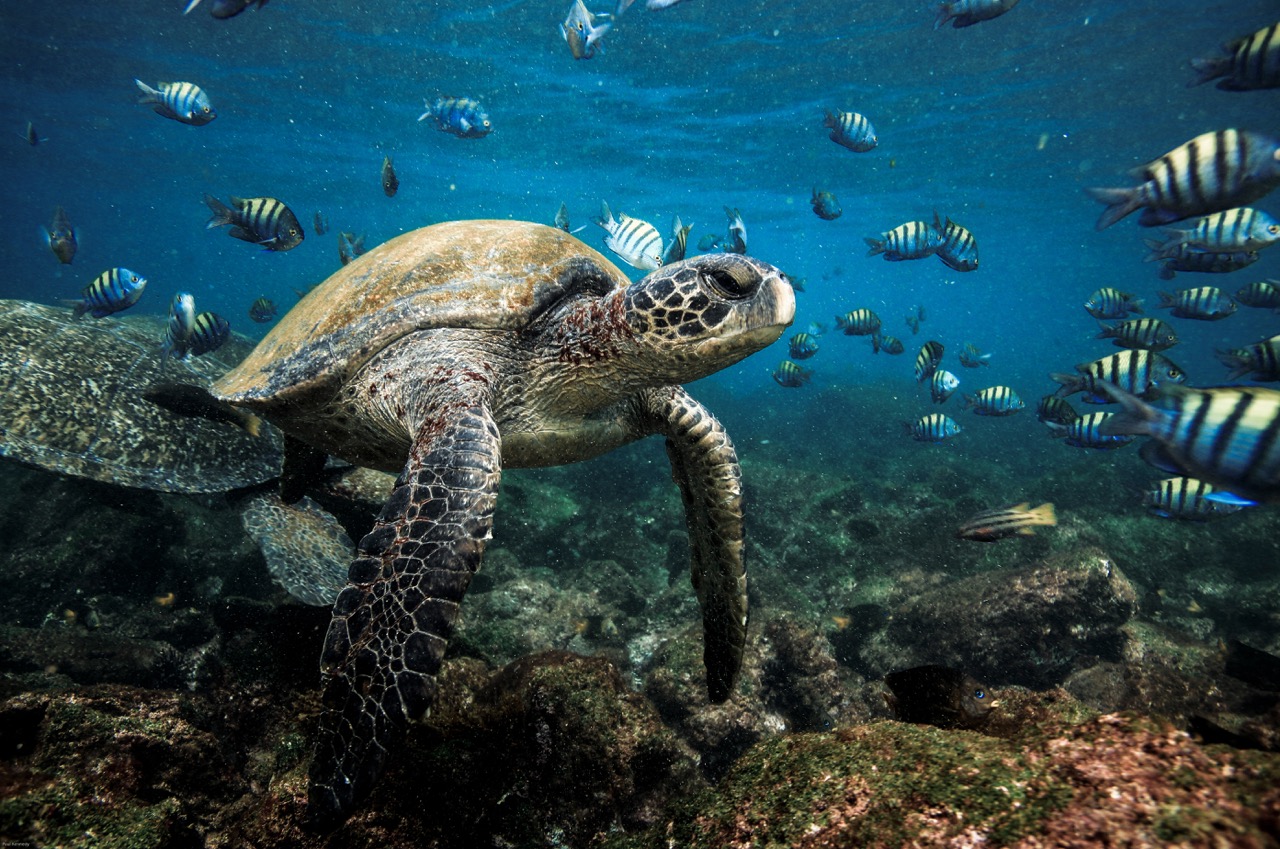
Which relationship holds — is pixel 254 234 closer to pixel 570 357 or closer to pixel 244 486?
pixel 244 486

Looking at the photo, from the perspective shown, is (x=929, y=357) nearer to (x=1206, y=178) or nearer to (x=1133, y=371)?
(x=1133, y=371)

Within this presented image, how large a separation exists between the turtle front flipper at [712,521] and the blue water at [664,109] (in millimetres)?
16572

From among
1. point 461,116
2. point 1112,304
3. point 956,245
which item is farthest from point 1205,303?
point 461,116

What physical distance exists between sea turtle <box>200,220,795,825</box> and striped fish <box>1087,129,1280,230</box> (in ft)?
9.81

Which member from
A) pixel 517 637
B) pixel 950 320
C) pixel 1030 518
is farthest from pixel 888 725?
pixel 950 320

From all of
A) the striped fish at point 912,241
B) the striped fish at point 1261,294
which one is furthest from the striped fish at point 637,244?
the striped fish at point 1261,294

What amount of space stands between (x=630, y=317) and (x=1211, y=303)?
22.4 feet

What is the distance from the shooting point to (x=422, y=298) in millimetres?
3461

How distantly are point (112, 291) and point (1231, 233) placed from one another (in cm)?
1049

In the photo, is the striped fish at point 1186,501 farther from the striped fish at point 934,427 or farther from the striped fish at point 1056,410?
the striped fish at point 934,427

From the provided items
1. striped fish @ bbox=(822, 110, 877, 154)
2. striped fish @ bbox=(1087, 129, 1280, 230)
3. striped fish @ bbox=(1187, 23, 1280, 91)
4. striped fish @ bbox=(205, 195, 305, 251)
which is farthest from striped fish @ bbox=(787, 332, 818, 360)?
striped fish @ bbox=(205, 195, 305, 251)

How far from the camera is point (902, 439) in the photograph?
20562 mm

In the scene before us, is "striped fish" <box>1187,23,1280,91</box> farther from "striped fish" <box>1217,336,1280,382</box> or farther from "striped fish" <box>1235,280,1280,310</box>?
Result: "striped fish" <box>1235,280,1280,310</box>

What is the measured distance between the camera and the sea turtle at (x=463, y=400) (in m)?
1.83
